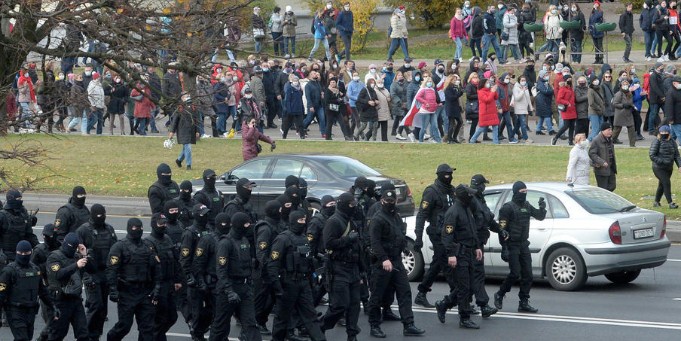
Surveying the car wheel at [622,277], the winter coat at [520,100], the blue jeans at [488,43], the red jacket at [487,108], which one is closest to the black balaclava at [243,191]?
the car wheel at [622,277]

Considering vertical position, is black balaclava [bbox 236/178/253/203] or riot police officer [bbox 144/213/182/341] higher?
black balaclava [bbox 236/178/253/203]

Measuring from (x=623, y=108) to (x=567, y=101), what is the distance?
1225 millimetres

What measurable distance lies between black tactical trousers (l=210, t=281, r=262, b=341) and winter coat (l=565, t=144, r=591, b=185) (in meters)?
9.19

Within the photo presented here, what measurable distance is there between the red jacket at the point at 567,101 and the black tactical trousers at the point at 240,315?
51.7 feet

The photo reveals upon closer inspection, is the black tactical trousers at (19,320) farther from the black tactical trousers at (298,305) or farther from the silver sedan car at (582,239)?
the silver sedan car at (582,239)

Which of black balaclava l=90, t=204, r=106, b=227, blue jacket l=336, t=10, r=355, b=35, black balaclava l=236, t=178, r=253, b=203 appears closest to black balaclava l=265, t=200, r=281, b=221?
black balaclava l=236, t=178, r=253, b=203

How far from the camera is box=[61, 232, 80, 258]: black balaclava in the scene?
12.7 m

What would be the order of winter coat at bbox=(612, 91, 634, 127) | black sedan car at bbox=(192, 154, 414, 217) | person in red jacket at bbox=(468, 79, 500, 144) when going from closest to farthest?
1. black sedan car at bbox=(192, 154, 414, 217)
2. winter coat at bbox=(612, 91, 634, 127)
3. person in red jacket at bbox=(468, 79, 500, 144)

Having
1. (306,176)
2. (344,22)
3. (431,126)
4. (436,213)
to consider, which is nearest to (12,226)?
(436,213)

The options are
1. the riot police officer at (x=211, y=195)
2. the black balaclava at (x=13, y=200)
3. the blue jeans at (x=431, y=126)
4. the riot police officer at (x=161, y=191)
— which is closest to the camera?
the black balaclava at (x=13, y=200)

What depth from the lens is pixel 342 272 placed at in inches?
515

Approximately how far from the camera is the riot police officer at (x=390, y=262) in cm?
1345

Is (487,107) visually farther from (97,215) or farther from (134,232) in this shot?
(134,232)

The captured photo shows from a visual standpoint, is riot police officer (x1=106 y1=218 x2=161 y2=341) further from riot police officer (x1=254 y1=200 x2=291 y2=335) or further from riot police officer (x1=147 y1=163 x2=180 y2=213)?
riot police officer (x1=147 y1=163 x2=180 y2=213)
